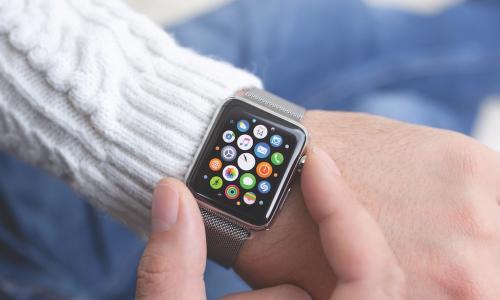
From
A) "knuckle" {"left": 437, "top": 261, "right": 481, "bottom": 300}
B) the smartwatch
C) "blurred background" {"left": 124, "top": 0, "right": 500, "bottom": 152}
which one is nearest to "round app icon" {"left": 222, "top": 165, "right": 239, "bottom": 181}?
the smartwatch

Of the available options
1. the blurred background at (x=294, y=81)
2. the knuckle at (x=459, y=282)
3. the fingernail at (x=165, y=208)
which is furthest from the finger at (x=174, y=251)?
the blurred background at (x=294, y=81)

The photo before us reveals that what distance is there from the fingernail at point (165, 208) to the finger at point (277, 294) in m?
0.13

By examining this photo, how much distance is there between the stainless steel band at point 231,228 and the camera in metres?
0.65

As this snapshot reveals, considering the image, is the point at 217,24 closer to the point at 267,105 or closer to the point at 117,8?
the point at 117,8

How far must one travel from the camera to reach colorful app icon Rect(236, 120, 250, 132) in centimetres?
64

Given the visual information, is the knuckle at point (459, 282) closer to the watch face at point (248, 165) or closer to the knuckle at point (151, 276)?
the watch face at point (248, 165)

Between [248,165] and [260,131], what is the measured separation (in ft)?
0.15

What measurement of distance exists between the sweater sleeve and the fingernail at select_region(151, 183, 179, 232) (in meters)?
0.10

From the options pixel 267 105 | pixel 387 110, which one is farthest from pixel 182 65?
pixel 387 110

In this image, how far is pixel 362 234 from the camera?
0.55 meters

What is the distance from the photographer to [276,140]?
63cm

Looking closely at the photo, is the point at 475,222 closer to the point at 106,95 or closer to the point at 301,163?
the point at 301,163

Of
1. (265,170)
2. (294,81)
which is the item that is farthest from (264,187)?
(294,81)

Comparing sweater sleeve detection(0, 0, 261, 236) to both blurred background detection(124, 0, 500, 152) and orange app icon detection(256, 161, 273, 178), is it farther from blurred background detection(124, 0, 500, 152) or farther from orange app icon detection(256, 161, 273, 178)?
blurred background detection(124, 0, 500, 152)
